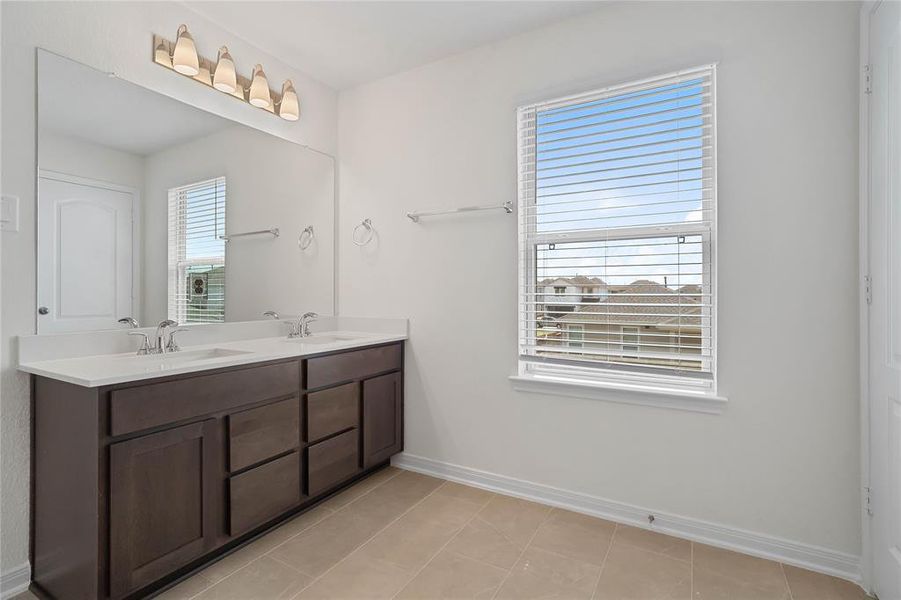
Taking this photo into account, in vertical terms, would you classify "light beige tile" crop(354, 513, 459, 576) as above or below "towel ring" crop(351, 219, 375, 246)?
below

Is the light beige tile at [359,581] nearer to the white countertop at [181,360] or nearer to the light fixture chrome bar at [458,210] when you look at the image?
the white countertop at [181,360]

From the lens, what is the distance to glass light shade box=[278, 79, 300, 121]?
274 cm

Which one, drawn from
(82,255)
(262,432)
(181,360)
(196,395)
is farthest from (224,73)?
(262,432)

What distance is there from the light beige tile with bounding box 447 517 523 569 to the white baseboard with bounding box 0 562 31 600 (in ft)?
5.46

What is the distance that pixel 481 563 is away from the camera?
190cm

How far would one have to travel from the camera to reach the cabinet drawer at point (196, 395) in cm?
155

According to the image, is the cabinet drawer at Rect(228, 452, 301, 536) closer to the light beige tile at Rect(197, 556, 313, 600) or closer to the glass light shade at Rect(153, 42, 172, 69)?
the light beige tile at Rect(197, 556, 313, 600)

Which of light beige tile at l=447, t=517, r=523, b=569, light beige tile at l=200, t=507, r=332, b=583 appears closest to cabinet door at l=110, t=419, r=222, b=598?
light beige tile at l=200, t=507, r=332, b=583

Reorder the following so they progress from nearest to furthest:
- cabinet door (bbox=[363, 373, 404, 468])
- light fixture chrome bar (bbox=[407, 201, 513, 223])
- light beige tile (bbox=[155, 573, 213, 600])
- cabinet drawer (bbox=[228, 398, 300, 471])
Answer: light beige tile (bbox=[155, 573, 213, 600])
cabinet drawer (bbox=[228, 398, 300, 471])
light fixture chrome bar (bbox=[407, 201, 513, 223])
cabinet door (bbox=[363, 373, 404, 468])

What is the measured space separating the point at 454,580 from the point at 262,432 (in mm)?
1041

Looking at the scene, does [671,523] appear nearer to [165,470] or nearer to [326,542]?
[326,542]

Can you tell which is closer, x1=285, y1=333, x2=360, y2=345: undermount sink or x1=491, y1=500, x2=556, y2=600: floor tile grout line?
x1=491, y1=500, x2=556, y2=600: floor tile grout line

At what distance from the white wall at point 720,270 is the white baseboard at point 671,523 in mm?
42

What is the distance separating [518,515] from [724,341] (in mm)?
1314
